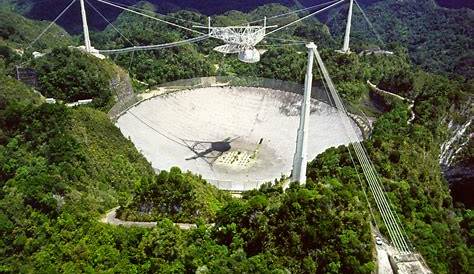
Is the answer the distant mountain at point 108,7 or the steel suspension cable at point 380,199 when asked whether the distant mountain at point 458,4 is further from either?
the steel suspension cable at point 380,199

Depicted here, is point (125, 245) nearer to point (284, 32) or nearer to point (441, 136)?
point (441, 136)

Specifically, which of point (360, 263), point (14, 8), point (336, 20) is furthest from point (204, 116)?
point (14, 8)

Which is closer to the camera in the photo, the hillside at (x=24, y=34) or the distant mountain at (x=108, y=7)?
the hillside at (x=24, y=34)

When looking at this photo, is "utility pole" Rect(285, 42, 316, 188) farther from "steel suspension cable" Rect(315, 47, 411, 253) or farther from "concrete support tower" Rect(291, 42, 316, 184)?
"steel suspension cable" Rect(315, 47, 411, 253)

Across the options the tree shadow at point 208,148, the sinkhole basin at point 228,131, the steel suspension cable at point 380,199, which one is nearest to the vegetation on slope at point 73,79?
the sinkhole basin at point 228,131

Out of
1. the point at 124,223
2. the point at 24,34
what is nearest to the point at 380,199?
the point at 124,223

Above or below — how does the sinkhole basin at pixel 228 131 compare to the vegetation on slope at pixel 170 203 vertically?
below

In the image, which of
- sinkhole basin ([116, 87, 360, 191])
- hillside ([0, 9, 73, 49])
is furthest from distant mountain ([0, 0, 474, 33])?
sinkhole basin ([116, 87, 360, 191])

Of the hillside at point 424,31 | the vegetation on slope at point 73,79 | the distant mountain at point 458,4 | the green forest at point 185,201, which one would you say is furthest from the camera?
the distant mountain at point 458,4
